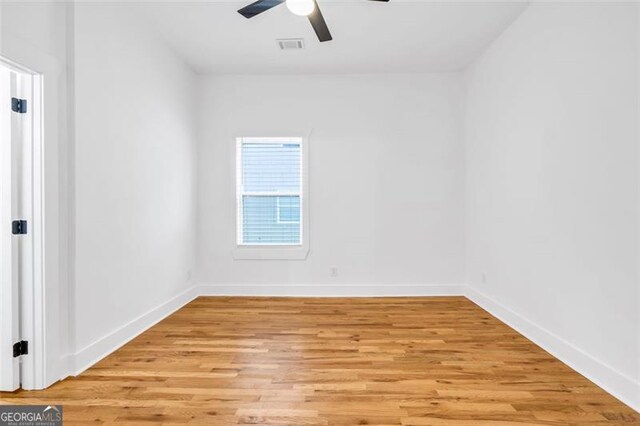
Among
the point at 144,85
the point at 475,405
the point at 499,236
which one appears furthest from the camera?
the point at 499,236

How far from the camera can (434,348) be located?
9.64ft

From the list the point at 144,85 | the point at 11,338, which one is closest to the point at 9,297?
the point at 11,338

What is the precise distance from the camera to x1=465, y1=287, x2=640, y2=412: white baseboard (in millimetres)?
2111

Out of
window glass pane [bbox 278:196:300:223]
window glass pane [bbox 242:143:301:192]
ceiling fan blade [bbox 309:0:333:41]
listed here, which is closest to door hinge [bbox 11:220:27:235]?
ceiling fan blade [bbox 309:0:333:41]

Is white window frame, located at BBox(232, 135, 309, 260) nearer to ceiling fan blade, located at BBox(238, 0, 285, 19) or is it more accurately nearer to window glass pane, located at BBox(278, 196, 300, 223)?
window glass pane, located at BBox(278, 196, 300, 223)

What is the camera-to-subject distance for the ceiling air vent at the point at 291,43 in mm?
3770

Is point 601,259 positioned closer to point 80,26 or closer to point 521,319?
point 521,319

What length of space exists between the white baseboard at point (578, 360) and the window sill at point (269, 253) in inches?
96.0

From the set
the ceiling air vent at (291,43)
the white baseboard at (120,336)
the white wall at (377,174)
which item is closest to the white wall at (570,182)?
the white wall at (377,174)

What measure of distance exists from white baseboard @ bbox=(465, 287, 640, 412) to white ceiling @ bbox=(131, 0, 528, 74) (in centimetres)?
290

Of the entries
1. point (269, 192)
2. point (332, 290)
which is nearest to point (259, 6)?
point (269, 192)

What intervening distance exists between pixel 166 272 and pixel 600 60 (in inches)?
168

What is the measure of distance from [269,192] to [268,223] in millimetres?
431

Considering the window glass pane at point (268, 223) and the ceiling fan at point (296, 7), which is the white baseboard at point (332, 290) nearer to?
the window glass pane at point (268, 223)
